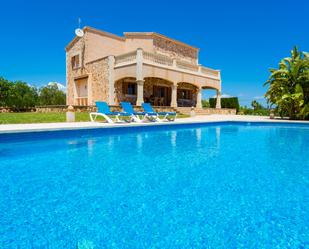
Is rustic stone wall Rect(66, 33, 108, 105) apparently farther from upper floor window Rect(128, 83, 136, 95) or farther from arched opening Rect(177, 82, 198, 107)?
arched opening Rect(177, 82, 198, 107)

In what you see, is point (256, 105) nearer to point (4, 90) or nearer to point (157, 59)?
point (157, 59)

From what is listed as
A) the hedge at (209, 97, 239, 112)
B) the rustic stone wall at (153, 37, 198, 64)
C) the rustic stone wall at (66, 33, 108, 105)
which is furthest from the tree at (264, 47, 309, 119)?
the rustic stone wall at (66, 33, 108, 105)

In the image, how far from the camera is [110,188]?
3104 millimetres

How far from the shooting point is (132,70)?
16.5 meters

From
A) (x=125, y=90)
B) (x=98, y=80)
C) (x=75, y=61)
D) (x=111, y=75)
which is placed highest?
(x=75, y=61)

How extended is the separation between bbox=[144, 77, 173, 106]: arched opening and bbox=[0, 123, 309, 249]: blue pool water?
1606 cm

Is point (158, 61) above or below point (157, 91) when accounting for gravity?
above

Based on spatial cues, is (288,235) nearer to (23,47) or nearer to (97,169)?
(97,169)

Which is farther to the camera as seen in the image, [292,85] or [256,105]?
[256,105]

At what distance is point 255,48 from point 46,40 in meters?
31.4

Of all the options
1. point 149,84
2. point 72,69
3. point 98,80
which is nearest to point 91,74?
point 98,80

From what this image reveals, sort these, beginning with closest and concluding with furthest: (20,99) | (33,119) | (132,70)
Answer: (33,119), (132,70), (20,99)

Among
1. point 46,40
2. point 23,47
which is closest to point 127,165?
point 46,40

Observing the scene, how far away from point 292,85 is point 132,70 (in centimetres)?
1205
